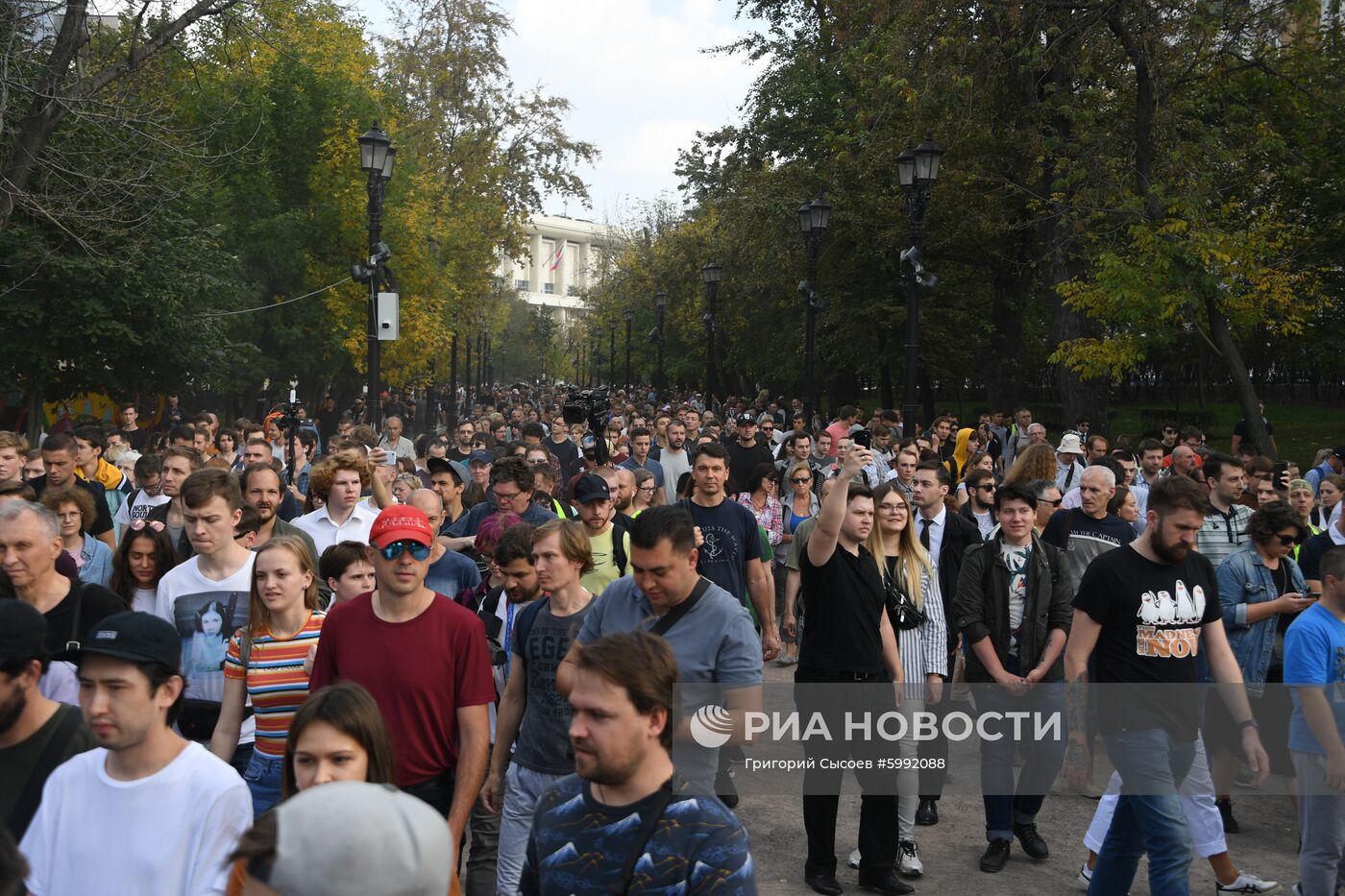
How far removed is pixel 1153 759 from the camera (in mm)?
5500

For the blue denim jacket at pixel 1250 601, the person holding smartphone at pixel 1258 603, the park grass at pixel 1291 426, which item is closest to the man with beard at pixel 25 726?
the person holding smartphone at pixel 1258 603

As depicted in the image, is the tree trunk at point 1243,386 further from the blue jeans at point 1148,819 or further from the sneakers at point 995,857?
the blue jeans at point 1148,819

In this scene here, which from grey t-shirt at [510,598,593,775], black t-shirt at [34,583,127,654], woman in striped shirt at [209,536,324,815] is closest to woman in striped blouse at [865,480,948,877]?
grey t-shirt at [510,598,593,775]

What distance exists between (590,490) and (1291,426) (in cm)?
3121

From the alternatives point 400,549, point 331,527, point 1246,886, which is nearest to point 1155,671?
point 1246,886

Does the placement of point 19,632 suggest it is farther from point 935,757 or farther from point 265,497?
point 935,757

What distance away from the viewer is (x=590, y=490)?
7234mm

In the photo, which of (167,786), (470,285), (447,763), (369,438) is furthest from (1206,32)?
(470,285)

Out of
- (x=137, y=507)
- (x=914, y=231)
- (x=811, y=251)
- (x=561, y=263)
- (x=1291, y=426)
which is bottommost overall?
(x=137, y=507)

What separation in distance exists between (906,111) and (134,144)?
13.9m

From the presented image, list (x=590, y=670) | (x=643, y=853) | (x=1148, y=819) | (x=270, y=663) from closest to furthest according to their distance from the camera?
(x=643, y=853)
(x=590, y=670)
(x=270, y=663)
(x=1148, y=819)

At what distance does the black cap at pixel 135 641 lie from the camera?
3408mm

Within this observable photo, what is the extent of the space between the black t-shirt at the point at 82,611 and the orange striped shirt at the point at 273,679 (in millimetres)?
540

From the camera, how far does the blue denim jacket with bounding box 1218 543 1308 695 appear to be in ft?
25.9
